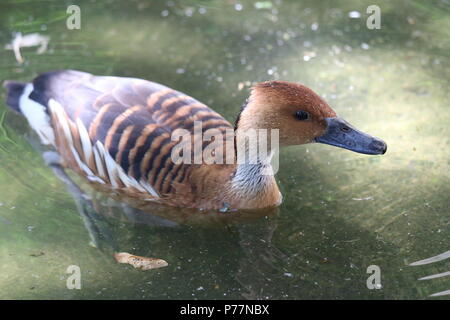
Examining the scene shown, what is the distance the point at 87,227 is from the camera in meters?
4.80

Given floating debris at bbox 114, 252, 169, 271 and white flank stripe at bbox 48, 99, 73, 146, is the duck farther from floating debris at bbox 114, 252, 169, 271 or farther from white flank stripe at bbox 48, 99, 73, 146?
floating debris at bbox 114, 252, 169, 271

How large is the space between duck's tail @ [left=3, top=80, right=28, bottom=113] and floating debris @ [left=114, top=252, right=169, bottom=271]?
2.14 m

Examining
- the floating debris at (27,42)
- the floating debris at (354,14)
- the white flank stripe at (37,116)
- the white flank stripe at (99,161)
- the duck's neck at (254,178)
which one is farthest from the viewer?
the floating debris at (354,14)

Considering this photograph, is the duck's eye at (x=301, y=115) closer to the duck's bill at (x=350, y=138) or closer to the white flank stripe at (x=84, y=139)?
the duck's bill at (x=350, y=138)

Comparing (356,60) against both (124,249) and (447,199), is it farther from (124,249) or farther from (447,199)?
(124,249)

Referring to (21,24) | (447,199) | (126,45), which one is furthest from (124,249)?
(21,24)

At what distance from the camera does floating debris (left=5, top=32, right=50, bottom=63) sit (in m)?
7.03

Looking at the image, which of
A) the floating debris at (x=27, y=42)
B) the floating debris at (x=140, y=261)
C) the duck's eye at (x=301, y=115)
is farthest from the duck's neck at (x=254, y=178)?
the floating debris at (x=27, y=42)

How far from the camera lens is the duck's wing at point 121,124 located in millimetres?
4922

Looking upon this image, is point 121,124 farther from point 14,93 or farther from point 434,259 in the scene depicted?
point 434,259

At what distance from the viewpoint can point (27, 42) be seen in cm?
715

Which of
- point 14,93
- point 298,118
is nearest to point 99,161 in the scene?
point 14,93

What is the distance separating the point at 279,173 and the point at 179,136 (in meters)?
1.00

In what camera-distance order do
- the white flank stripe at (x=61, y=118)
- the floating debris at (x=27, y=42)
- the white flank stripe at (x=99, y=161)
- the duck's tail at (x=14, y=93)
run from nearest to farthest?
1. the white flank stripe at (x=99, y=161)
2. the white flank stripe at (x=61, y=118)
3. the duck's tail at (x=14, y=93)
4. the floating debris at (x=27, y=42)
